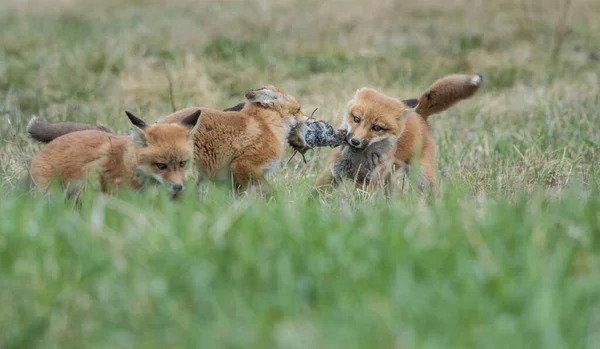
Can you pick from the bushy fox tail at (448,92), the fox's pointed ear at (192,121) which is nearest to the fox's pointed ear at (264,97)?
the fox's pointed ear at (192,121)

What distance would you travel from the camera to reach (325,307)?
372 cm

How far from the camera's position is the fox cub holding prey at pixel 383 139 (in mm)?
8016

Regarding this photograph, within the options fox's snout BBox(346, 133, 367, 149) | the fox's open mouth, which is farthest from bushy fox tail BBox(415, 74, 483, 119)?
fox's snout BBox(346, 133, 367, 149)

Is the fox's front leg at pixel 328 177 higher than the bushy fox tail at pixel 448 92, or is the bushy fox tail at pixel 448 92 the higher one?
the bushy fox tail at pixel 448 92

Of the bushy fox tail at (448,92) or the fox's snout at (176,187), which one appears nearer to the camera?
the fox's snout at (176,187)

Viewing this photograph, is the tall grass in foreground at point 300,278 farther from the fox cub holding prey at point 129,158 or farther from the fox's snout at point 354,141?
the fox's snout at point 354,141

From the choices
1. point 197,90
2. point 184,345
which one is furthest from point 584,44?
point 184,345

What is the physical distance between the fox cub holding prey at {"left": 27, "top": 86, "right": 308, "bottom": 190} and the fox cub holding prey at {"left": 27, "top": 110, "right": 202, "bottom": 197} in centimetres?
51

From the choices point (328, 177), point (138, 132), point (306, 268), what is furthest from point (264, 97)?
point (306, 268)

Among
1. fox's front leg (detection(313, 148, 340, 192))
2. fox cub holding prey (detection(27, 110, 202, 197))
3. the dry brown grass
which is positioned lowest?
the dry brown grass

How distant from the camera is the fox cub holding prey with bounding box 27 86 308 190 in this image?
700cm

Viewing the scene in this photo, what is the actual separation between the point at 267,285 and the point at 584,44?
48.0 ft

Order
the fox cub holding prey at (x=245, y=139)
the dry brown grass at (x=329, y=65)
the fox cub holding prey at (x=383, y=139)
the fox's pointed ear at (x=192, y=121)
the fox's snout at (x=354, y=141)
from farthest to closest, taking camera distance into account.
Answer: the dry brown grass at (x=329, y=65)
the fox cub holding prey at (x=383, y=139)
the fox's snout at (x=354, y=141)
the fox cub holding prey at (x=245, y=139)
the fox's pointed ear at (x=192, y=121)

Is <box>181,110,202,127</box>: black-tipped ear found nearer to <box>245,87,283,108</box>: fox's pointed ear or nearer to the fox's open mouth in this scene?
<box>245,87,283,108</box>: fox's pointed ear
